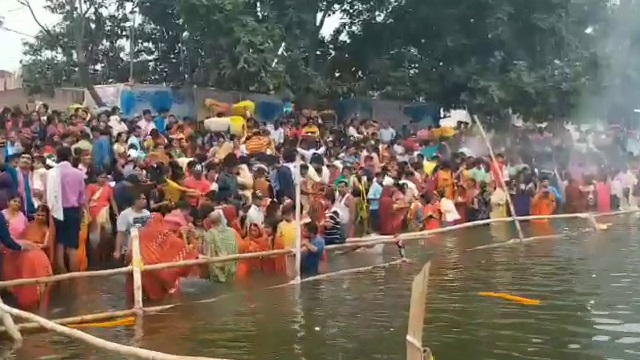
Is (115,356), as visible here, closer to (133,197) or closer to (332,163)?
(133,197)

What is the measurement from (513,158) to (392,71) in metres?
4.07

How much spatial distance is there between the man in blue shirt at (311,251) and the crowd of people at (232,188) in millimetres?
20

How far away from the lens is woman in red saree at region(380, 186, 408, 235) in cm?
1769

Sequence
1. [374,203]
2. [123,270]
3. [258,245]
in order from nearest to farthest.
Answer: [123,270]
[258,245]
[374,203]

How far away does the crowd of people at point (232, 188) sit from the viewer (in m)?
11.9

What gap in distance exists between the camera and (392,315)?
10.4 metres

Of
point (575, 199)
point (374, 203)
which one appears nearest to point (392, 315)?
point (374, 203)

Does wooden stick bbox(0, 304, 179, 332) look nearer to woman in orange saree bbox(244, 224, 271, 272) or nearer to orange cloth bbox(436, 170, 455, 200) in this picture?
woman in orange saree bbox(244, 224, 271, 272)

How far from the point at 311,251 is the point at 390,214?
5.12m

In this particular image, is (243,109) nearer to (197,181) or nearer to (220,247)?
(197,181)

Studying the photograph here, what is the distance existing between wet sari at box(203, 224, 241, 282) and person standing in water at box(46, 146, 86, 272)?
161 cm

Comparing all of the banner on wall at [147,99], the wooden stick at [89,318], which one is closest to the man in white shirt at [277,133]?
the banner on wall at [147,99]

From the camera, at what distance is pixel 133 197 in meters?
13.0

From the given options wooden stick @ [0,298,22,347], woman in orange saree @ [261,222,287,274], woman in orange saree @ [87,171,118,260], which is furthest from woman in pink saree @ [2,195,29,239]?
woman in orange saree @ [261,222,287,274]
